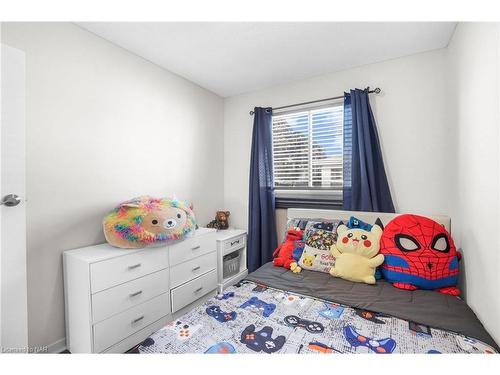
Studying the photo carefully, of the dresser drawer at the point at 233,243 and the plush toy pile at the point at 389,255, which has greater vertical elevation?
the plush toy pile at the point at 389,255

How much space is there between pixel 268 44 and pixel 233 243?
2.05 m

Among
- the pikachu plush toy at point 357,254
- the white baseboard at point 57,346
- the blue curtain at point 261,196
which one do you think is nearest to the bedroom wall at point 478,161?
the pikachu plush toy at point 357,254

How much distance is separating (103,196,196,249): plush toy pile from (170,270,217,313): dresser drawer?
1.60 feet

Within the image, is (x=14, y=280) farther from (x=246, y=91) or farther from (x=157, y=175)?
(x=246, y=91)

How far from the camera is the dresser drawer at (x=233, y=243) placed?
2588 mm

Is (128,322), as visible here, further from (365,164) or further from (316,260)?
(365,164)

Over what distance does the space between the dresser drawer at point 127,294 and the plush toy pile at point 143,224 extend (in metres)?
0.27

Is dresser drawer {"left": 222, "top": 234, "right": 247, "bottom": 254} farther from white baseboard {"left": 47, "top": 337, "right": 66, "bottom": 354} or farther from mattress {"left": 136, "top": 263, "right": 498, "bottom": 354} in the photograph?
white baseboard {"left": 47, "top": 337, "right": 66, "bottom": 354}

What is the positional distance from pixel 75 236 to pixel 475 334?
2408 millimetres

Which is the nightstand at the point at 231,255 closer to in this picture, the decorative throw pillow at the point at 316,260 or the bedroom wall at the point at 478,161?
the decorative throw pillow at the point at 316,260

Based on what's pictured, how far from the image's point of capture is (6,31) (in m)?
1.40

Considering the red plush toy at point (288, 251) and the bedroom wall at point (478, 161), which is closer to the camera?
the bedroom wall at point (478, 161)

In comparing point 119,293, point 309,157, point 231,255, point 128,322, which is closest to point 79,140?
point 119,293
